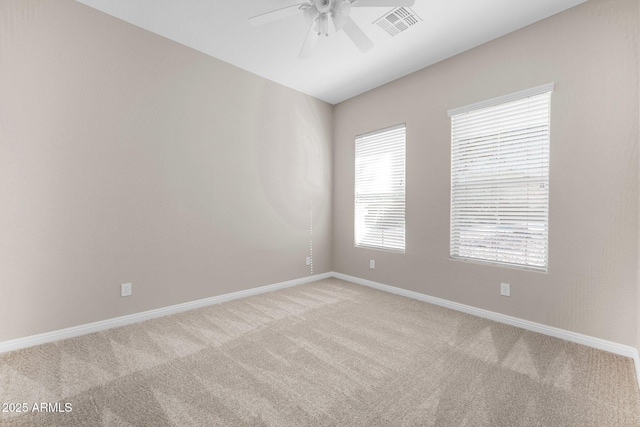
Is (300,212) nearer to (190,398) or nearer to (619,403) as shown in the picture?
(190,398)

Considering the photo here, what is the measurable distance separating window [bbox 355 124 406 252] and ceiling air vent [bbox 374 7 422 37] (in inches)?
48.5

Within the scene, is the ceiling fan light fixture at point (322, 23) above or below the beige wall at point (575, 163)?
above

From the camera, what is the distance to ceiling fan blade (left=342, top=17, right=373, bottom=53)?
2.31 meters

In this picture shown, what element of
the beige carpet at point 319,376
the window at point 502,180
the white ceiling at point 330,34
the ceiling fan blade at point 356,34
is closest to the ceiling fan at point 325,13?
the ceiling fan blade at point 356,34

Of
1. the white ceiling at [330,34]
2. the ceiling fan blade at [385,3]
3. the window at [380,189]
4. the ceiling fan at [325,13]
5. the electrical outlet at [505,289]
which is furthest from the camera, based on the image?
the window at [380,189]

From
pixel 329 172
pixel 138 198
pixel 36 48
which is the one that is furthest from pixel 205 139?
pixel 329 172

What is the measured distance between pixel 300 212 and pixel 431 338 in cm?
246

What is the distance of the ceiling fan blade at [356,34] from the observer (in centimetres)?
231

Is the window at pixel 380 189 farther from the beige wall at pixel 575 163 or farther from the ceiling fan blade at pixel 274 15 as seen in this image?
the ceiling fan blade at pixel 274 15

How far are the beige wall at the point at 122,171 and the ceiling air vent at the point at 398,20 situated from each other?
5.73 ft

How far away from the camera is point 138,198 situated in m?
2.79

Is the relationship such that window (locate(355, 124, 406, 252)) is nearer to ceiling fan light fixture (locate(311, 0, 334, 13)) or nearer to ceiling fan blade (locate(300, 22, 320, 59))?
ceiling fan blade (locate(300, 22, 320, 59))

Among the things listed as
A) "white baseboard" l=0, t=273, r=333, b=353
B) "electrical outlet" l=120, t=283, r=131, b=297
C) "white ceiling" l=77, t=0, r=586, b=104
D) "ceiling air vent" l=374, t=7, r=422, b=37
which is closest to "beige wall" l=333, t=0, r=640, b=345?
"white ceiling" l=77, t=0, r=586, b=104

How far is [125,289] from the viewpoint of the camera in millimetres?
2723
